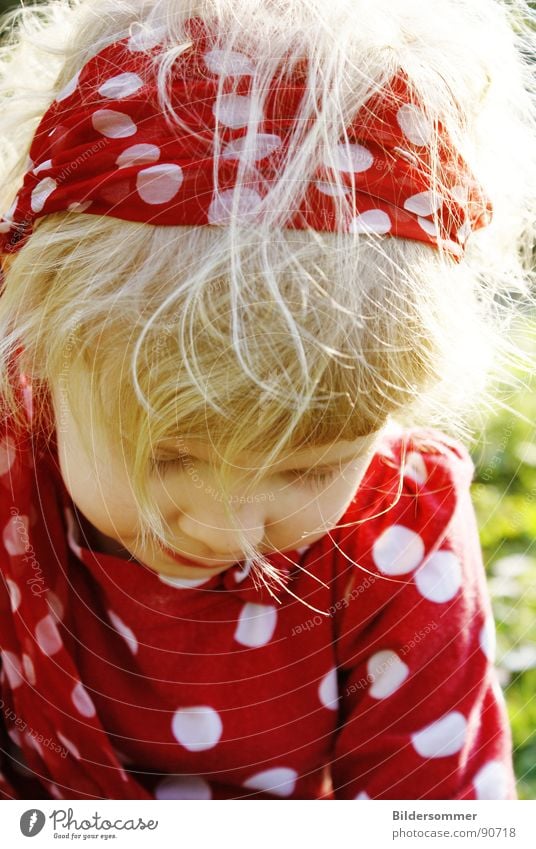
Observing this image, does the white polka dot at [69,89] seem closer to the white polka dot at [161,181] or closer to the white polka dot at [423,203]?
the white polka dot at [161,181]

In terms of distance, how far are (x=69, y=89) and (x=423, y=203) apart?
0.20 m

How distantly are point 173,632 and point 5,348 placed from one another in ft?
0.76

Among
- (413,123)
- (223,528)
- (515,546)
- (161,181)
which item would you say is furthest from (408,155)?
(515,546)

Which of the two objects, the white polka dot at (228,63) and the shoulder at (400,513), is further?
the shoulder at (400,513)

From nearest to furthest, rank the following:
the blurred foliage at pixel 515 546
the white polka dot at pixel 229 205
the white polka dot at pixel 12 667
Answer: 1. the white polka dot at pixel 229 205
2. the white polka dot at pixel 12 667
3. the blurred foliage at pixel 515 546

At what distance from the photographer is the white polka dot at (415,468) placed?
2.10ft

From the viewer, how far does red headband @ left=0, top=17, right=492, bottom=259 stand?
0.41m

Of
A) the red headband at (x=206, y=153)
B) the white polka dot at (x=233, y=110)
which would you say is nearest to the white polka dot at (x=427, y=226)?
the red headband at (x=206, y=153)

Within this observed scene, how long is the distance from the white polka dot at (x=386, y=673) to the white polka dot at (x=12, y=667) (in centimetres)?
26

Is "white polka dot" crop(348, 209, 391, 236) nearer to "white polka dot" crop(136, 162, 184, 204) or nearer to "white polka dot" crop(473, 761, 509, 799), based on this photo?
"white polka dot" crop(136, 162, 184, 204)

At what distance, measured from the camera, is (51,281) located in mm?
476

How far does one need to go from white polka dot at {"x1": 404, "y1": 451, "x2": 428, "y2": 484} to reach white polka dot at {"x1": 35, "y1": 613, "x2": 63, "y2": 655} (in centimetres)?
28
